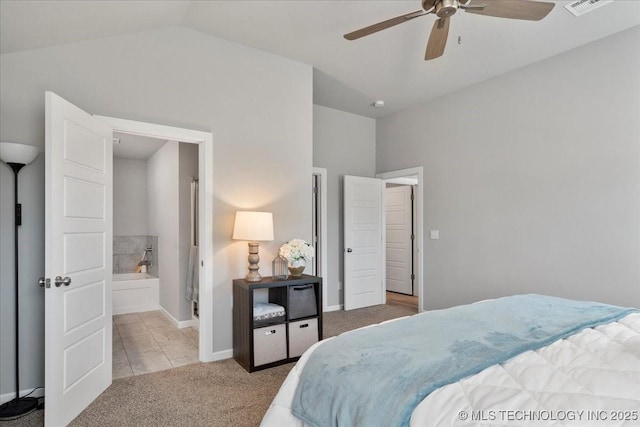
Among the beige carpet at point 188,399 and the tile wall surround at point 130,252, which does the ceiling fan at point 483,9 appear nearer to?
the beige carpet at point 188,399

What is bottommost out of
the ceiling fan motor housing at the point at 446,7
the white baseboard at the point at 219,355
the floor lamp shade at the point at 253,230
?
the white baseboard at the point at 219,355

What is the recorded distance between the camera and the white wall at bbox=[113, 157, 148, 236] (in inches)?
241

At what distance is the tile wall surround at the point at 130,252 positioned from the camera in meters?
5.95

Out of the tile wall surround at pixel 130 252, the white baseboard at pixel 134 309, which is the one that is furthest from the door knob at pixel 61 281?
the tile wall surround at pixel 130 252

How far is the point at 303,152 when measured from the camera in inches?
155

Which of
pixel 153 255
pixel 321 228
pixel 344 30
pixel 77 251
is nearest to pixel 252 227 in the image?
pixel 77 251

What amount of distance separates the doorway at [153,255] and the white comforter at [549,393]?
269 cm

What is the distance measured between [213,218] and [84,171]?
1.11 m

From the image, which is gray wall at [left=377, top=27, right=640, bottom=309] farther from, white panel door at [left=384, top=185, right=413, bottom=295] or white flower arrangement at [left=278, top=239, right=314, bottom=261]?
white flower arrangement at [left=278, top=239, right=314, bottom=261]

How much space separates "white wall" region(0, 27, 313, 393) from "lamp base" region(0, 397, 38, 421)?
122mm

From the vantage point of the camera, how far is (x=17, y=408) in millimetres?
2357

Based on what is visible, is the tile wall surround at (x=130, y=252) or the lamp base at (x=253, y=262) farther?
the tile wall surround at (x=130, y=252)

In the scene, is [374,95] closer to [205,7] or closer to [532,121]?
[532,121]

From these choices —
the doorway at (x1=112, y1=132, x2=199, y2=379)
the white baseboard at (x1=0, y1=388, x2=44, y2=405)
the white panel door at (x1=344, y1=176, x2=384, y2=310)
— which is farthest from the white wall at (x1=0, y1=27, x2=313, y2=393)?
the white panel door at (x1=344, y1=176, x2=384, y2=310)
